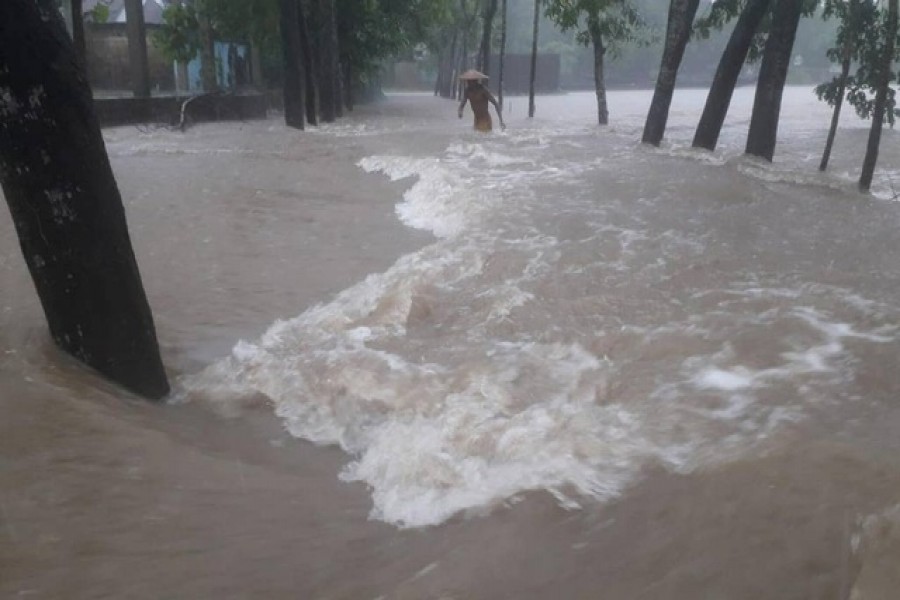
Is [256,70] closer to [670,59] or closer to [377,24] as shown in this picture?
[377,24]

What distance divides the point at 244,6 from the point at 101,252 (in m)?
23.2

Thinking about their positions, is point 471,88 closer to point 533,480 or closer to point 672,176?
point 672,176

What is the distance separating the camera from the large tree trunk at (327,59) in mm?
23766

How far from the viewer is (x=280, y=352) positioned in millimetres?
5562

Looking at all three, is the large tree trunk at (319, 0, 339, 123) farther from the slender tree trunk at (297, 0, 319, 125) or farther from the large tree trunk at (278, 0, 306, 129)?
the large tree trunk at (278, 0, 306, 129)

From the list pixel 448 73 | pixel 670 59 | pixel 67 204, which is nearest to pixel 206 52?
pixel 670 59

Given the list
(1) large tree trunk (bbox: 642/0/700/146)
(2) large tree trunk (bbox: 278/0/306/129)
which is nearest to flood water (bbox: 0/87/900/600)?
(1) large tree trunk (bbox: 642/0/700/146)

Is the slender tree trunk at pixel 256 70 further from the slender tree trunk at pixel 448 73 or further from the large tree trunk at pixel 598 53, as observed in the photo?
the slender tree trunk at pixel 448 73

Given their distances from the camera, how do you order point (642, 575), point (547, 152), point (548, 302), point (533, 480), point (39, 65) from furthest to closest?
1. point (547, 152)
2. point (548, 302)
3. point (39, 65)
4. point (533, 480)
5. point (642, 575)

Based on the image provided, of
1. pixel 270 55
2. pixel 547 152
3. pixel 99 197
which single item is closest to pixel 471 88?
pixel 547 152

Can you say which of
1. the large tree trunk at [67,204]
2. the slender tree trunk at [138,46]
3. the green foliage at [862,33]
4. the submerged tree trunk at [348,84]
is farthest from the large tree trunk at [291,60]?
the large tree trunk at [67,204]

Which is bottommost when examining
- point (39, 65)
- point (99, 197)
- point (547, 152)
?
point (547, 152)

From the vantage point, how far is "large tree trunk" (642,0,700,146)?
53.4ft

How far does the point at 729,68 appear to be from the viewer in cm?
1555
